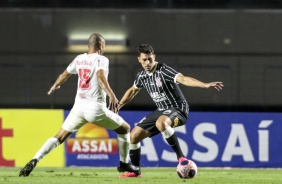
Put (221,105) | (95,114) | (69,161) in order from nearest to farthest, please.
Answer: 1. (95,114)
2. (69,161)
3. (221,105)

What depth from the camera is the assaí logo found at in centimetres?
1834

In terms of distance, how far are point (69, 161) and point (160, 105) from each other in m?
4.35

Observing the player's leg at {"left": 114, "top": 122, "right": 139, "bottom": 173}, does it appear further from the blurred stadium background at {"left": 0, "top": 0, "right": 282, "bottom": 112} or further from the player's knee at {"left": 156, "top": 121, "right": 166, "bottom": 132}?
the blurred stadium background at {"left": 0, "top": 0, "right": 282, "bottom": 112}

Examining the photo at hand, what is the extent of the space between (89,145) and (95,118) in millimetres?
4702

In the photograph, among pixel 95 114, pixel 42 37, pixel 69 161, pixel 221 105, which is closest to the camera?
pixel 95 114

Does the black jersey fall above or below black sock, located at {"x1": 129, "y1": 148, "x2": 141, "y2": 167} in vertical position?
above

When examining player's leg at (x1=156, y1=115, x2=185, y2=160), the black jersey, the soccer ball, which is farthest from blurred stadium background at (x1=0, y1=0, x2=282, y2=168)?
the soccer ball

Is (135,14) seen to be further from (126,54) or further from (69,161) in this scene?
(69,161)

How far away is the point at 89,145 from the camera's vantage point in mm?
18375

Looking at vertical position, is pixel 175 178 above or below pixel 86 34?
below

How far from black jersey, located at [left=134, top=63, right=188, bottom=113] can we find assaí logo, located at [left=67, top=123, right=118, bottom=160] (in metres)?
4.14

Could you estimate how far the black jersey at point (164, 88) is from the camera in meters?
14.2

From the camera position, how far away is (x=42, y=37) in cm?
2625
